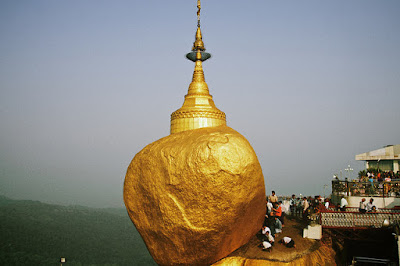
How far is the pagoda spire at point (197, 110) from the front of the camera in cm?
1566

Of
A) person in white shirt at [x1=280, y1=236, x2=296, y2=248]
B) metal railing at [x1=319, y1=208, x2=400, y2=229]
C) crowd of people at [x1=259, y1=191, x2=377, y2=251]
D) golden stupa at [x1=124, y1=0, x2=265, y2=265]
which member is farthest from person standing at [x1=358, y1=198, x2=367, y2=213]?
golden stupa at [x1=124, y1=0, x2=265, y2=265]

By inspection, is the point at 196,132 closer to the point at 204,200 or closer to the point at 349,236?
the point at 204,200

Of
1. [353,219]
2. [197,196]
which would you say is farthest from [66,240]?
[353,219]

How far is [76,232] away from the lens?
5012cm

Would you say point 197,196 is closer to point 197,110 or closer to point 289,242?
point 289,242

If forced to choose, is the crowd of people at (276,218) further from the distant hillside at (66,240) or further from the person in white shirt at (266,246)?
the distant hillside at (66,240)

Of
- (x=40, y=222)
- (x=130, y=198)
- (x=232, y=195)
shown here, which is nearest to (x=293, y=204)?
(x=232, y=195)

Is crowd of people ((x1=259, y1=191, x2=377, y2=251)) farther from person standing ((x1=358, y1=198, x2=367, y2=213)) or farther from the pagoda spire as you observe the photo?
the pagoda spire

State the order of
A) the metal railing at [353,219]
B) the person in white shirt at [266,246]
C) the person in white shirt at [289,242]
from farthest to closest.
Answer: the metal railing at [353,219] < the person in white shirt at [289,242] < the person in white shirt at [266,246]

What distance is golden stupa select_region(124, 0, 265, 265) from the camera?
10.7 metres

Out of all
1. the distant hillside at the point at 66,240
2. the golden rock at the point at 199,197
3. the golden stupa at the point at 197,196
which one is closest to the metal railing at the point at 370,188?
the golden stupa at the point at 197,196

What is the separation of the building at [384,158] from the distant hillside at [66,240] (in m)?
30.7

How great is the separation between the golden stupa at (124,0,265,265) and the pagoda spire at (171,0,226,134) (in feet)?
10.6

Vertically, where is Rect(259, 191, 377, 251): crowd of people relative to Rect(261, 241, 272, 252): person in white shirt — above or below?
above
